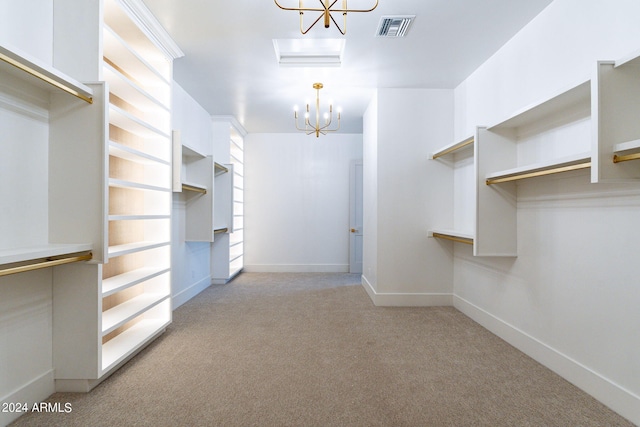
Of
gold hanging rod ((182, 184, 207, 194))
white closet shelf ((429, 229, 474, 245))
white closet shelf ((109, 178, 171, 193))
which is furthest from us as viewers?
gold hanging rod ((182, 184, 207, 194))

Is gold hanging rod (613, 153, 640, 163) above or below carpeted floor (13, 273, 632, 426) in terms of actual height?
above

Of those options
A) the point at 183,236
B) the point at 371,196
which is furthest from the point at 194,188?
the point at 371,196

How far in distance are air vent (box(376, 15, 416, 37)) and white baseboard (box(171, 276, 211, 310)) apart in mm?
3674

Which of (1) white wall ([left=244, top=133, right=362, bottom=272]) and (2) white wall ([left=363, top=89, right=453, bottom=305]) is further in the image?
(1) white wall ([left=244, top=133, right=362, bottom=272])

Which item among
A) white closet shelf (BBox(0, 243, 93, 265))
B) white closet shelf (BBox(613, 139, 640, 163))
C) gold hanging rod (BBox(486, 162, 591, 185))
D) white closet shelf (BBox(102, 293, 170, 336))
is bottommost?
white closet shelf (BBox(102, 293, 170, 336))

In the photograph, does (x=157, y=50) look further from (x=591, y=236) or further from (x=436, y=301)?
(x=436, y=301)

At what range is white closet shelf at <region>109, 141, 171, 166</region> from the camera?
2309mm

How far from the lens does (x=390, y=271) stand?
4223 mm

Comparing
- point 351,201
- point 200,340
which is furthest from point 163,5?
point 351,201

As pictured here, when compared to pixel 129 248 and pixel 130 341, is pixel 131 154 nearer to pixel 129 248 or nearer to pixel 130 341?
pixel 129 248

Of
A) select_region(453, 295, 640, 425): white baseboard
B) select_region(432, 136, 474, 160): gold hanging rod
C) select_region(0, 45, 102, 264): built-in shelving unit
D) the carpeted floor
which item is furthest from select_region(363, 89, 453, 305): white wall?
select_region(0, 45, 102, 264): built-in shelving unit

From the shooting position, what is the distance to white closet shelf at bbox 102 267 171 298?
7.48ft

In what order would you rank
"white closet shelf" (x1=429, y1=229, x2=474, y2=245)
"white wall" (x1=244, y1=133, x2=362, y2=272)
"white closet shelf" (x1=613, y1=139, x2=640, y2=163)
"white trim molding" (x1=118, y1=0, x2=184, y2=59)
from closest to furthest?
"white closet shelf" (x1=613, y1=139, x2=640, y2=163) → "white trim molding" (x1=118, y1=0, x2=184, y2=59) → "white closet shelf" (x1=429, y1=229, x2=474, y2=245) → "white wall" (x1=244, y1=133, x2=362, y2=272)

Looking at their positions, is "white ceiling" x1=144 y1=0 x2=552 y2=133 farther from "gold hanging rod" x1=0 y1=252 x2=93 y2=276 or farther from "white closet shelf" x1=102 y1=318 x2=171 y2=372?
"white closet shelf" x1=102 y1=318 x2=171 y2=372
